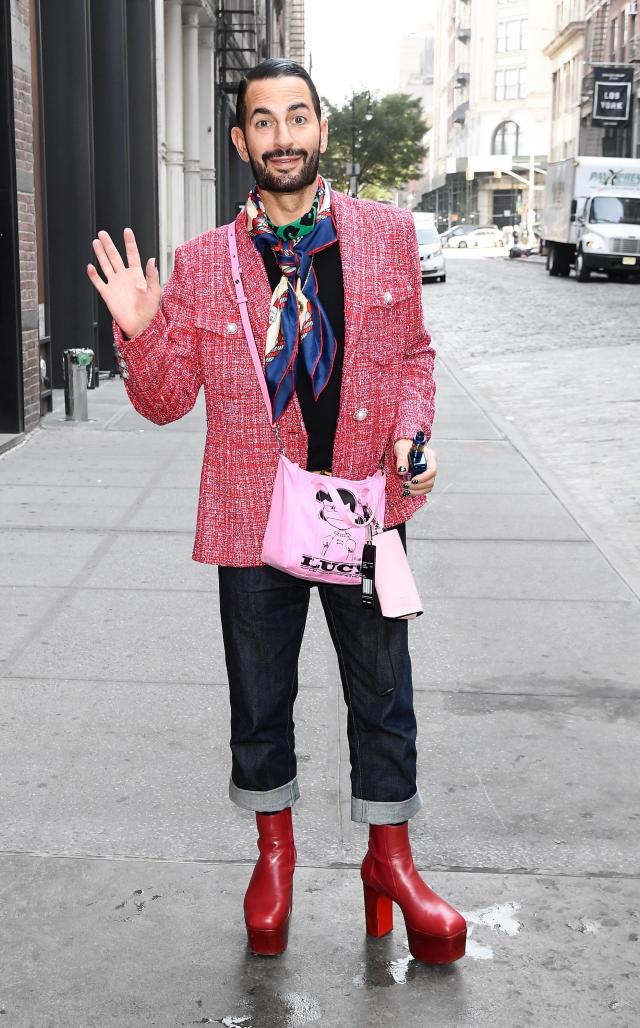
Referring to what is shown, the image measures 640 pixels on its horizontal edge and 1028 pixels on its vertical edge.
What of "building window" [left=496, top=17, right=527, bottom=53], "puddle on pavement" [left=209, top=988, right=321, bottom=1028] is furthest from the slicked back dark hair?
"building window" [left=496, top=17, right=527, bottom=53]

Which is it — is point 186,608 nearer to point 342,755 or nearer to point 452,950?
point 342,755

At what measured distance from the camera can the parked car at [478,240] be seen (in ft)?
256

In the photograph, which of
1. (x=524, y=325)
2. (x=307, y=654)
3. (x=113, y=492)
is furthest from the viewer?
(x=524, y=325)

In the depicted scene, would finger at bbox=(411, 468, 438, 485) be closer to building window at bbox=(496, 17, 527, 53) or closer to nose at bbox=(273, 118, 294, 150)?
nose at bbox=(273, 118, 294, 150)

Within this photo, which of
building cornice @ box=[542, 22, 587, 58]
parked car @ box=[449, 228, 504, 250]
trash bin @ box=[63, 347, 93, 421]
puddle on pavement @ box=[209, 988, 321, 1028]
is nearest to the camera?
puddle on pavement @ box=[209, 988, 321, 1028]

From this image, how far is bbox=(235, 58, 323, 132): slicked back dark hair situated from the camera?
2.74 m

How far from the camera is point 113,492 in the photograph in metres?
8.14

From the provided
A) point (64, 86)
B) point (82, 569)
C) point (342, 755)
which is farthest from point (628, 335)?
point (342, 755)

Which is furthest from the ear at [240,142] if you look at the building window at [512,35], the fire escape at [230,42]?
the building window at [512,35]

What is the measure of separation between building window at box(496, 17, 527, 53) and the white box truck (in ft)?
230

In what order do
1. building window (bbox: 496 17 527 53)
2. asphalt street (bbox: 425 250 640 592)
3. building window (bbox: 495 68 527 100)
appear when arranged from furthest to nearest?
1. building window (bbox: 495 68 527 100)
2. building window (bbox: 496 17 527 53)
3. asphalt street (bbox: 425 250 640 592)

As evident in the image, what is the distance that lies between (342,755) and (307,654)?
1056mm

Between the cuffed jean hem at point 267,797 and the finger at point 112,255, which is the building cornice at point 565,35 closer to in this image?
the finger at point 112,255

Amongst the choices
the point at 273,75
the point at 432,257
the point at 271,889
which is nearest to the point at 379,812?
the point at 271,889
